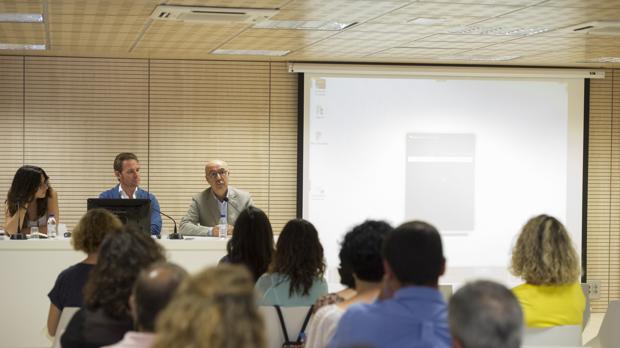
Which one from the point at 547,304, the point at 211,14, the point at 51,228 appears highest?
the point at 211,14

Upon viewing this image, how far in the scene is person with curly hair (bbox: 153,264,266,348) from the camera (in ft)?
5.59

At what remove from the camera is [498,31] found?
7.35 m

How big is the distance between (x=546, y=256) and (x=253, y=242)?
1.58 meters

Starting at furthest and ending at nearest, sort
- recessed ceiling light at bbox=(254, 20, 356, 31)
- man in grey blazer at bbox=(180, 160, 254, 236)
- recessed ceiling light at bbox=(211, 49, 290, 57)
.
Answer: recessed ceiling light at bbox=(211, 49, 290, 57)
man in grey blazer at bbox=(180, 160, 254, 236)
recessed ceiling light at bbox=(254, 20, 356, 31)

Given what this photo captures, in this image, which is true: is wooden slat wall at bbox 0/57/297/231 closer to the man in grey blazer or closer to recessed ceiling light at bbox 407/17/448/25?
the man in grey blazer

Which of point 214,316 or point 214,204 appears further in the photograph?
point 214,204

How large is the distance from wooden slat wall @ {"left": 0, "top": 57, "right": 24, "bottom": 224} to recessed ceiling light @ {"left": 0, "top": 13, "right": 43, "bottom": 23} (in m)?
2.58

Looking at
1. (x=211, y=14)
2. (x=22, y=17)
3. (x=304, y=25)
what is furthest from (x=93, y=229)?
(x=304, y=25)

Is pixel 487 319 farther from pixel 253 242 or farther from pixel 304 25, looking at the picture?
pixel 304 25

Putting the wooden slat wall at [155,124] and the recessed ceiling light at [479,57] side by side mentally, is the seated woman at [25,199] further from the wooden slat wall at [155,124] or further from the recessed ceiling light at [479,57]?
the recessed ceiling light at [479,57]

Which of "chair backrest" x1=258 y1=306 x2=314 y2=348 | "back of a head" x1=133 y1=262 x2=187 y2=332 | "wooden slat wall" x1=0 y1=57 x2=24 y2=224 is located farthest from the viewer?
"wooden slat wall" x1=0 y1=57 x2=24 y2=224

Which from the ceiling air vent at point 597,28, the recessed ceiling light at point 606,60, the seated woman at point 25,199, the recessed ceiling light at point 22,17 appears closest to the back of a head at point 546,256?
the ceiling air vent at point 597,28

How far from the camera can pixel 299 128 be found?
31.9 ft

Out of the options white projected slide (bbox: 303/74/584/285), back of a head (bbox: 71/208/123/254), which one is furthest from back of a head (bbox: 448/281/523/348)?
white projected slide (bbox: 303/74/584/285)
